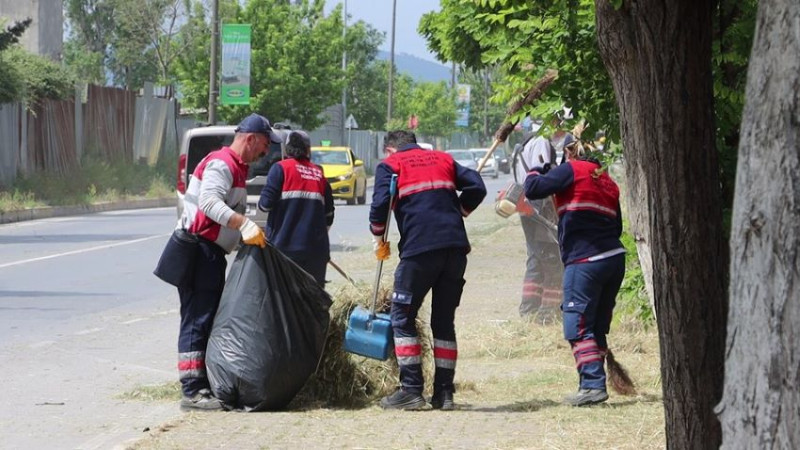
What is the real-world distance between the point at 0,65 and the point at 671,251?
2526 centimetres

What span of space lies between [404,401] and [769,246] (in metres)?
5.22

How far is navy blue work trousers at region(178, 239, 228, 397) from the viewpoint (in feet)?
28.1

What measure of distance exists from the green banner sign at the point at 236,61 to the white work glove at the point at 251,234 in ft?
96.0

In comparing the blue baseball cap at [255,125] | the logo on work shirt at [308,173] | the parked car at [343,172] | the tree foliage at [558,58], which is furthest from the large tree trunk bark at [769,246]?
the parked car at [343,172]

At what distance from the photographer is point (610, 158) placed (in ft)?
26.8

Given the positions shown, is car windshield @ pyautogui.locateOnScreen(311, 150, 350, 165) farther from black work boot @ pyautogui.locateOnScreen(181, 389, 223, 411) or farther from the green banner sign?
black work boot @ pyautogui.locateOnScreen(181, 389, 223, 411)

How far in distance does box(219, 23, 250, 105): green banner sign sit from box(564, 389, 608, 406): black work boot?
29576 millimetres

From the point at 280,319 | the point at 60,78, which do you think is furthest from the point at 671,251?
the point at 60,78

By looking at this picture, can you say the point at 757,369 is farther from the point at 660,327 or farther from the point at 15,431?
the point at 15,431

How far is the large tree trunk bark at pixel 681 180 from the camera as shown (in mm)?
4895

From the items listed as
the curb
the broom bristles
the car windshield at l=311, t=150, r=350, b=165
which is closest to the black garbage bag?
the broom bristles

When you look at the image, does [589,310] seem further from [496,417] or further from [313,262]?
[313,262]

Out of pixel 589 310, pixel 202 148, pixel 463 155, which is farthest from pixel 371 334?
pixel 463 155

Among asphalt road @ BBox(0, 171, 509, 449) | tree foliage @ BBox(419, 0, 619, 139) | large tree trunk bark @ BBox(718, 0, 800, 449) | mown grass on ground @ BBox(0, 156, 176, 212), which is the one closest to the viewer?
large tree trunk bark @ BBox(718, 0, 800, 449)
